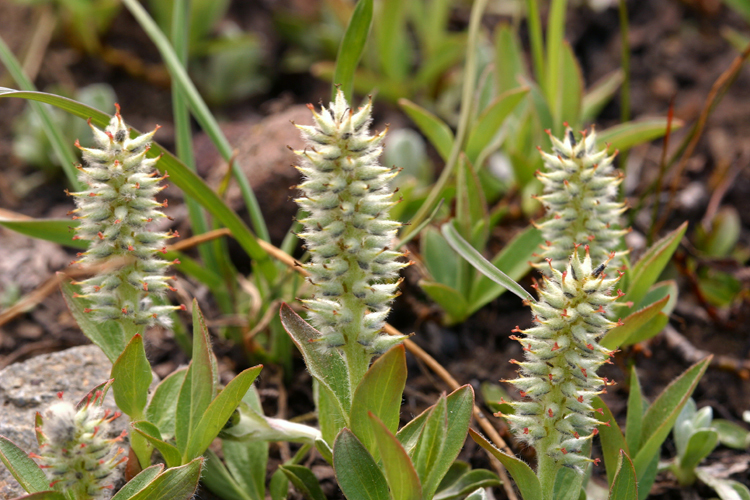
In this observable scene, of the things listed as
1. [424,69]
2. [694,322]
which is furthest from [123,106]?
[694,322]

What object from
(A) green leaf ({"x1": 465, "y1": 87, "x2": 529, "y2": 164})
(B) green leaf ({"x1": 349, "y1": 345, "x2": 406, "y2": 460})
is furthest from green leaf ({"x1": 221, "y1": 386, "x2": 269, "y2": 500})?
(A) green leaf ({"x1": 465, "y1": 87, "x2": 529, "y2": 164})

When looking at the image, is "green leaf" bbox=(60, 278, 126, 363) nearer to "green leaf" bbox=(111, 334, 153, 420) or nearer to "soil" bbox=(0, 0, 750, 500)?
"green leaf" bbox=(111, 334, 153, 420)

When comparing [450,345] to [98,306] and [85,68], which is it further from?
[85,68]

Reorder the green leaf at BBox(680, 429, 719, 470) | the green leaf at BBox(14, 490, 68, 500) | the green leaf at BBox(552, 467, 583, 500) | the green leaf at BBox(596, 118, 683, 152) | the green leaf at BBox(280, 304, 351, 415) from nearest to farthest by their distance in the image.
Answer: the green leaf at BBox(14, 490, 68, 500)
the green leaf at BBox(280, 304, 351, 415)
the green leaf at BBox(552, 467, 583, 500)
the green leaf at BBox(680, 429, 719, 470)
the green leaf at BBox(596, 118, 683, 152)

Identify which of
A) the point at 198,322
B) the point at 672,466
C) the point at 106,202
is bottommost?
the point at 672,466

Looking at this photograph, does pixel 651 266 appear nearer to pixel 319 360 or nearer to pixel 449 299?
pixel 449 299

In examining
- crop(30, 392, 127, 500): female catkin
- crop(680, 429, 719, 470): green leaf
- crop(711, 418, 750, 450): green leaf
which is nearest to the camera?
crop(30, 392, 127, 500): female catkin
